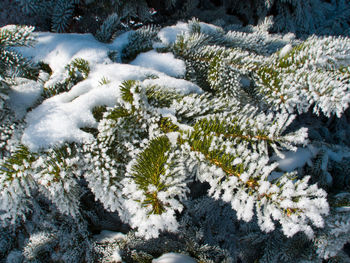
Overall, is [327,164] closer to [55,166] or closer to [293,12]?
[293,12]

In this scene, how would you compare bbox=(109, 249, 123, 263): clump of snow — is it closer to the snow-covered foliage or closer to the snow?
the snow-covered foliage

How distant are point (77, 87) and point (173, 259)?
1.14 m

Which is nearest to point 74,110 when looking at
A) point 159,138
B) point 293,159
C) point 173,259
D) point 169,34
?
point 159,138

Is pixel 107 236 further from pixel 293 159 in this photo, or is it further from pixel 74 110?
pixel 293 159

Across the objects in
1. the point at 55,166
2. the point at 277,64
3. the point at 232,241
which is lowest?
the point at 232,241

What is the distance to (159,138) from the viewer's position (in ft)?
2.48

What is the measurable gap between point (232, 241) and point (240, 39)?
1.44 m

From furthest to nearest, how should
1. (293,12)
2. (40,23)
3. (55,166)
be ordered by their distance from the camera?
(293,12)
(40,23)
(55,166)

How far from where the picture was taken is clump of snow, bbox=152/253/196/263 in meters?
1.36

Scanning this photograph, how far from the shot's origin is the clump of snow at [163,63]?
121cm

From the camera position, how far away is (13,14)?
182 cm

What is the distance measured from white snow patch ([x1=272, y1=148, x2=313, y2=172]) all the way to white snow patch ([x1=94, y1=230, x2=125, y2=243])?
130cm

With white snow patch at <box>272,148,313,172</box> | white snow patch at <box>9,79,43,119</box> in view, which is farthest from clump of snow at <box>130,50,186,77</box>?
white snow patch at <box>272,148,313,172</box>

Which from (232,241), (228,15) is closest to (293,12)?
(228,15)
